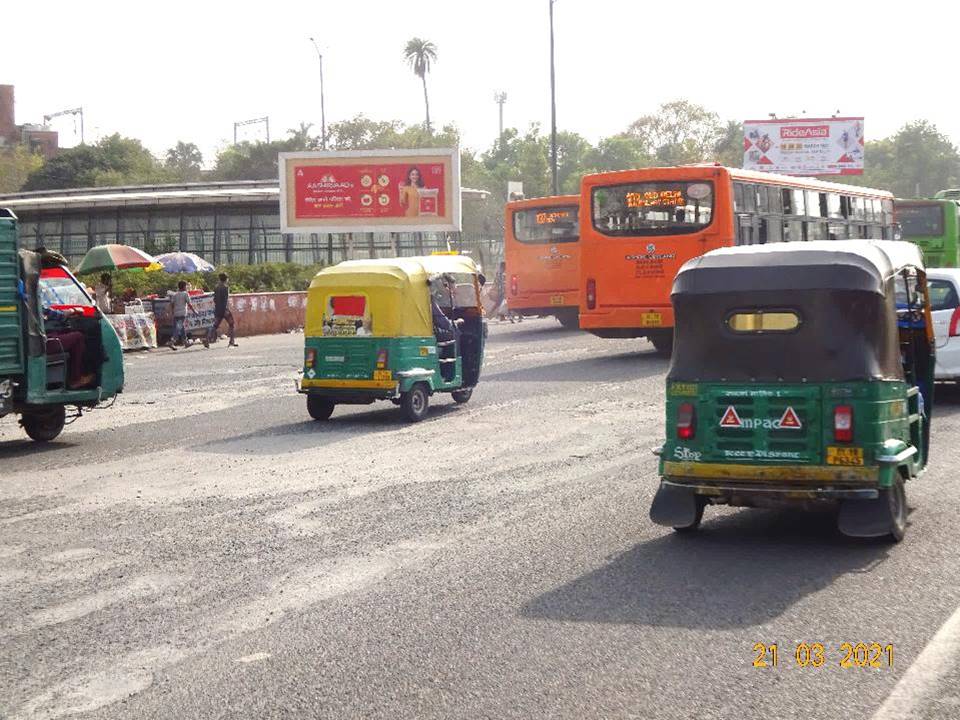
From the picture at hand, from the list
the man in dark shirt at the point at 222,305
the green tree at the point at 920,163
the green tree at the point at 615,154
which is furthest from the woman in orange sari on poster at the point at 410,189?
the green tree at the point at 920,163

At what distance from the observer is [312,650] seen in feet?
22.2

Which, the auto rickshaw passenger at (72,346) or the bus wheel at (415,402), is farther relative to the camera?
the bus wheel at (415,402)

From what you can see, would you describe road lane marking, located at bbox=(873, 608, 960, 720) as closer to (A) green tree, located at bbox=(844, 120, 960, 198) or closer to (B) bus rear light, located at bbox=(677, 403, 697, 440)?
(B) bus rear light, located at bbox=(677, 403, 697, 440)

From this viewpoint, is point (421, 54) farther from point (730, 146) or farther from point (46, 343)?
point (46, 343)

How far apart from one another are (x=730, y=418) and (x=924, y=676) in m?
3.14

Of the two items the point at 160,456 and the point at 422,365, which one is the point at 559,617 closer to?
the point at 160,456

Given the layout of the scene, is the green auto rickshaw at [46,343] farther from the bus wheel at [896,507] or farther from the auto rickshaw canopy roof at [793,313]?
the bus wheel at [896,507]

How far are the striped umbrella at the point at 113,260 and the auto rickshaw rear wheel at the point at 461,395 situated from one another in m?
23.1

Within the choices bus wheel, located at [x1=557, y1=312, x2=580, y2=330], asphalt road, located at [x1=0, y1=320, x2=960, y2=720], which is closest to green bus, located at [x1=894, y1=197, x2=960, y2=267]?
bus wheel, located at [x1=557, y1=312, x2=580, y2=330]

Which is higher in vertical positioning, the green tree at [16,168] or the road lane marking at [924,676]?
the green tree at [16,168]

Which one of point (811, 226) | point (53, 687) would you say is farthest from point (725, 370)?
point (811, 226)

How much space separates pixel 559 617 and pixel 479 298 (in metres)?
11.8

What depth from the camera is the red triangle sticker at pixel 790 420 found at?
29.1ft
